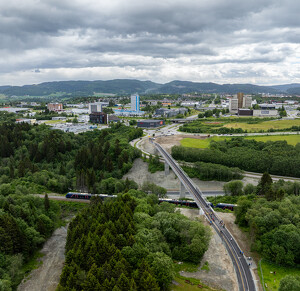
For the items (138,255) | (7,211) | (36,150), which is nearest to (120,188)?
(7,211)

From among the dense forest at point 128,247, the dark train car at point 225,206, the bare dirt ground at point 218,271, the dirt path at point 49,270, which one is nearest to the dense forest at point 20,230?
the dirt path at point 49,270

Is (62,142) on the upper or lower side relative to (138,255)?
upper

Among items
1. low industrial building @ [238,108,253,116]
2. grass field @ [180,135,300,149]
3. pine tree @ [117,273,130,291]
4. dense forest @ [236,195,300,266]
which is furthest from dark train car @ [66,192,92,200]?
low industrial building @ [238,108,253,116]

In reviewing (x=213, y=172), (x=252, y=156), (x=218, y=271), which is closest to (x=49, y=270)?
(x=218, y=271)

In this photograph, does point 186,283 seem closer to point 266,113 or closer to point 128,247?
point 128,247

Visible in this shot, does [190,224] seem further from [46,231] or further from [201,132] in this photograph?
[201,132]

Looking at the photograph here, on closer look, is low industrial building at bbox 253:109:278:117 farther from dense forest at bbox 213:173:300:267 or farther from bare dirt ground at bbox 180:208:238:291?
bare dirt ground at bbox 180:208:238:291
